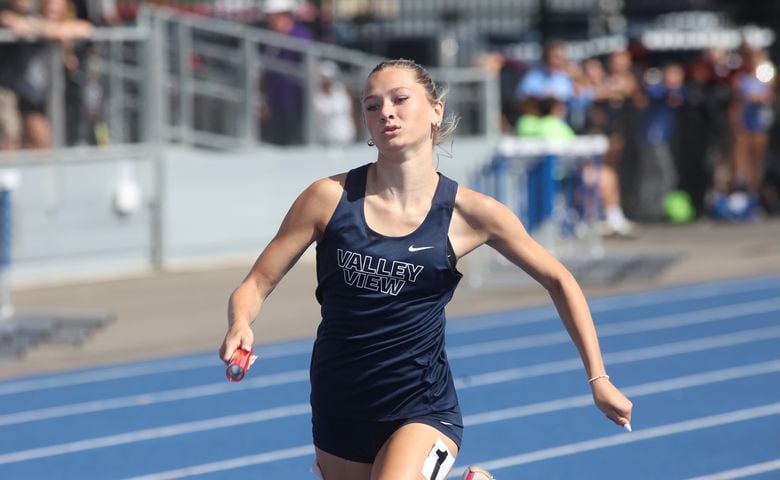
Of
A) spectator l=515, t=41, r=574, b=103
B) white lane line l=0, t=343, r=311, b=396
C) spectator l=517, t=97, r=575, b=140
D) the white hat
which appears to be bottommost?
white lane line l=0, t=343, r=311, b=396

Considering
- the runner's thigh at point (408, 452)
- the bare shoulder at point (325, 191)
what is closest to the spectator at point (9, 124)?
the bare shoulder at point (325, 191)

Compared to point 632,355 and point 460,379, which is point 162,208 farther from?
point 460,379

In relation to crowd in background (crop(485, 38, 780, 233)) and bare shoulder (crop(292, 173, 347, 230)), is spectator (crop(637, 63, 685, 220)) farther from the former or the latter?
bare shoulder (crop(292, 173, 347, 230))

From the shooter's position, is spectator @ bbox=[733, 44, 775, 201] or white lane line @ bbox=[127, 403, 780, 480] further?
spectator @ bbox=[733, 44, 775, 201]

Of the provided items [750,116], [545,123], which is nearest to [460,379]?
[545,123]

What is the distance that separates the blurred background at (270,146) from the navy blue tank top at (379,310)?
20.2 feet

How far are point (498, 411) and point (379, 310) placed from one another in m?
4.50

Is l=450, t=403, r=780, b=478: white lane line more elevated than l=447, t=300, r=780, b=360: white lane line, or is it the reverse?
l=447, t=300, r=780, b=360: white lane line

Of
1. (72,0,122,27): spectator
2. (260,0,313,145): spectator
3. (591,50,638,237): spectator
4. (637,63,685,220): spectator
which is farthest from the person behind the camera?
(637,63,685,220): spectator

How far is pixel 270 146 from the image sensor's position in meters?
16.7

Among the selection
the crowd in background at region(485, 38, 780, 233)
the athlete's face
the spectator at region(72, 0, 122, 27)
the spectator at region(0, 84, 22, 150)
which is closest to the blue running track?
the athlete's face

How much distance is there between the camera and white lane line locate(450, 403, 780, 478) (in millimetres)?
7659

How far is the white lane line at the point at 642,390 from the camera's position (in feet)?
28.9

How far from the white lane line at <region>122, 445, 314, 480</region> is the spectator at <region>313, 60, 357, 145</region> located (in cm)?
919
